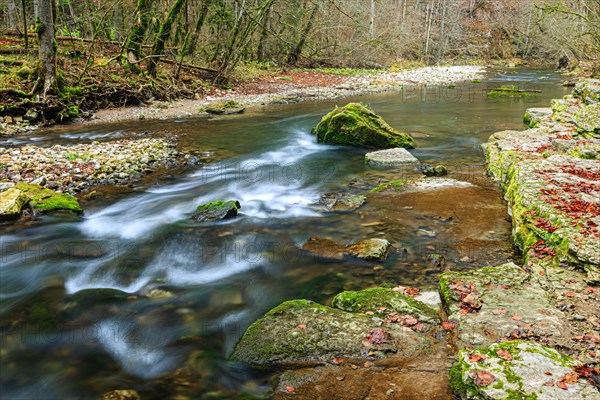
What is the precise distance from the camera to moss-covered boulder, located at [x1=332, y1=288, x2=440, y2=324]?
3795 mm

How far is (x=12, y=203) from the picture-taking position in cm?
618

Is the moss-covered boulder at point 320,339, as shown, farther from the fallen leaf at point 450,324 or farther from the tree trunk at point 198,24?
the tree trunk at point 198,24

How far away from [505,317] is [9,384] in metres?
4.04

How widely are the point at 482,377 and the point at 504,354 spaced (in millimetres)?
→ 290

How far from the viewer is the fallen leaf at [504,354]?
2.83 m

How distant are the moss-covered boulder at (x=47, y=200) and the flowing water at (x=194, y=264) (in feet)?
0.74

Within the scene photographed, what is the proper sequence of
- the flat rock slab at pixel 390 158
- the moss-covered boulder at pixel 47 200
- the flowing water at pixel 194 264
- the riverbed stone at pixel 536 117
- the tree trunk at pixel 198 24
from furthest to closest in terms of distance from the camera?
1. the tree trunk at pixel 198 24
2. the riverbed stone at pixel 536 117
3. the flat rock slab at pixel 390 158
4. the moss-covered boulder at pixel 47 200
5. the flowing water at pixel 194 264

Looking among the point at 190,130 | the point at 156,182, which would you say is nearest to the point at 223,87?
the point at 190,130

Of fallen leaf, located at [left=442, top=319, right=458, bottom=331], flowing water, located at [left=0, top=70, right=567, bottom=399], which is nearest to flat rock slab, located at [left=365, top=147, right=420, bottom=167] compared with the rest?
flowing water, located at [left=0, top=70, right=567, bottom=399]

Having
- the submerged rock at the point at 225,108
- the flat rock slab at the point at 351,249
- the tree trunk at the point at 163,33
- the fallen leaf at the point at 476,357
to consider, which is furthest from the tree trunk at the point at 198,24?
the fallen leaf at the point at 476,357

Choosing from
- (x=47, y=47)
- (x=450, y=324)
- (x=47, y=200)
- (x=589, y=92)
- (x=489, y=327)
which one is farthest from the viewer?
(x=589, y=92)

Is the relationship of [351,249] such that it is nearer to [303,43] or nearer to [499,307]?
[499,307]

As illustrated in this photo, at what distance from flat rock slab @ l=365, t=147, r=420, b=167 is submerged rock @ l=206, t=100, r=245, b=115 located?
7424mm

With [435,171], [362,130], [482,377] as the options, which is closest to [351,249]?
[482,377]
